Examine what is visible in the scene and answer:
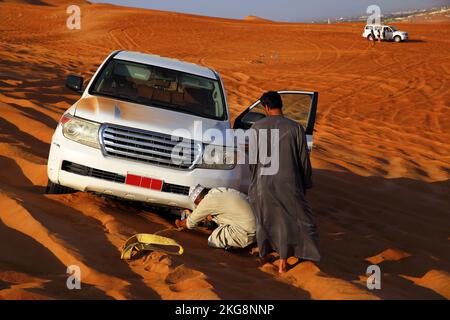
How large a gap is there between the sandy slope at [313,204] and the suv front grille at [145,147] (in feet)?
2.11

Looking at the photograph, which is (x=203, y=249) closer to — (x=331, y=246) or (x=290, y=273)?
(x=290, y=273)

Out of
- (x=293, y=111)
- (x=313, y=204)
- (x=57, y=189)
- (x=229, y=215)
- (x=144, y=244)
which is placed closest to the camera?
(x=144, y=244)

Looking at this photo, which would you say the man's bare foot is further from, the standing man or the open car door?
the open car door

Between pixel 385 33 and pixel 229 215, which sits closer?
pixel 229 215

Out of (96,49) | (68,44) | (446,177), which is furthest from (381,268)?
(68,44)

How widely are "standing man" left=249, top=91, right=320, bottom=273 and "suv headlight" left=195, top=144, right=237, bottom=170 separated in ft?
2.74

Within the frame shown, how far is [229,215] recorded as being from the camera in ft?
21.0

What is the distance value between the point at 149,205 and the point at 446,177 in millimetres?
6661

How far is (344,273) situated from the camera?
6.23 metres

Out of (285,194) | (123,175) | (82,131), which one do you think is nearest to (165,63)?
(82,131)

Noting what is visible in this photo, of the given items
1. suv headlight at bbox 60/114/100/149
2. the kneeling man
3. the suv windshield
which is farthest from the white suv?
the suv windshield

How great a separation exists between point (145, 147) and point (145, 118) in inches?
14.6

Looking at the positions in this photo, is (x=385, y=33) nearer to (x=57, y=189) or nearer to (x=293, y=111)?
(x=293, y=111)
